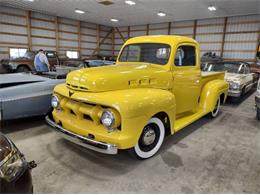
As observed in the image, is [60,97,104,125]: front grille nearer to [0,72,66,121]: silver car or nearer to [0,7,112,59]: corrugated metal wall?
[0,72,66,121]: silver car

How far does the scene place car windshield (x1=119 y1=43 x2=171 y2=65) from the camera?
323cm

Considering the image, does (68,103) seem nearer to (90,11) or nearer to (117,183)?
(117,183)

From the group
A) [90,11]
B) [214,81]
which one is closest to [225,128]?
[214,81]

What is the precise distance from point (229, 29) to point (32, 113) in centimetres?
1432

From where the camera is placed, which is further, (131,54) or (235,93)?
(235,93)

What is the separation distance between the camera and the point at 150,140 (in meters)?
2.71

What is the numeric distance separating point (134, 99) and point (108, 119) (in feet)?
1.26

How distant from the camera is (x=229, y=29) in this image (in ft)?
44.6

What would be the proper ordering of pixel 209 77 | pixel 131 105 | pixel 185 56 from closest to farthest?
pixel 131 105 → pixel 185 56 → pixel 209 77

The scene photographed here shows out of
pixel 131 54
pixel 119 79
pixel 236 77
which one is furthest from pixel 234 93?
pixel 119 79

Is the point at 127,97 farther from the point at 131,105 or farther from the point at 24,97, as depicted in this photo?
the point at 24,97

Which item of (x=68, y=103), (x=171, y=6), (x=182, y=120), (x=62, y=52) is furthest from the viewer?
(x=62, y=52)

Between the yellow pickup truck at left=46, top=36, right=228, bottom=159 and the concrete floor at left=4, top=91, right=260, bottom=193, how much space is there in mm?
343

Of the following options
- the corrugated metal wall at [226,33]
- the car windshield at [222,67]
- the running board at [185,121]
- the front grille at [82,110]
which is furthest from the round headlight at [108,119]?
the corrugated metal wall at [226,33]
